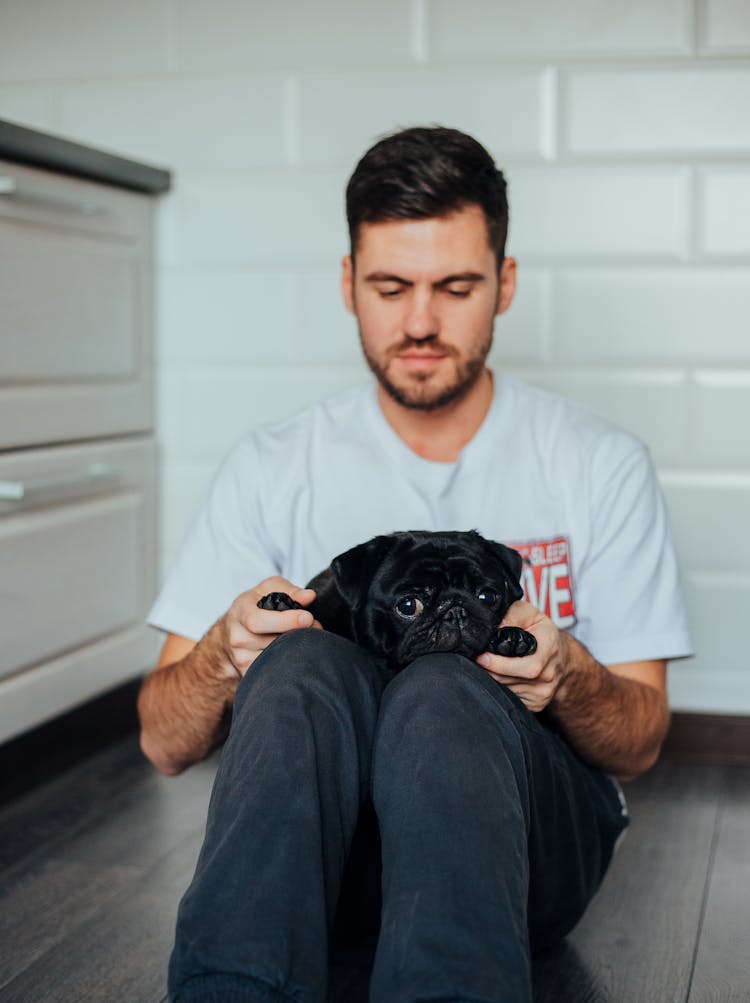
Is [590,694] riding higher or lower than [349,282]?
lower

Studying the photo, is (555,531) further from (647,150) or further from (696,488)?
(647,150)

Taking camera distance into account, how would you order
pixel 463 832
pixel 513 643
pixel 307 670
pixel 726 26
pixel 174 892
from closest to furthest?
pixel 463 832
pixel 307 670
pixel 513 643
pixel 174 892
pixel 726 26

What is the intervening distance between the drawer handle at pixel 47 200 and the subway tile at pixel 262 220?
256mm

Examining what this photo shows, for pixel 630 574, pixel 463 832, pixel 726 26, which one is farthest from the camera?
pixel 726 26

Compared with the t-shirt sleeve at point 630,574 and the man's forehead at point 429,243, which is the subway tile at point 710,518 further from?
the man's forehead at point 429,243

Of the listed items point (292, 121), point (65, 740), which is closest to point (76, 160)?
point (292, 121)

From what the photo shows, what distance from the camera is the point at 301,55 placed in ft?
8.50

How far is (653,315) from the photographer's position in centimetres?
250

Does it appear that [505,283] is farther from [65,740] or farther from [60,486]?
[65,740]

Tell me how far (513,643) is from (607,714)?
228 mm

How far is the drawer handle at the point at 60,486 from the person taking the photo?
2127 mm

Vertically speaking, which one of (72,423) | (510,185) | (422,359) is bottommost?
(72,423)

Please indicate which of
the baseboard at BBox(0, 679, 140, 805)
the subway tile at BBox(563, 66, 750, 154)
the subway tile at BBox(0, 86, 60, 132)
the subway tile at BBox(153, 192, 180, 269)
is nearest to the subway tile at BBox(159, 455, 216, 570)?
the baseboard at BBox(0, 679, 140, 805)

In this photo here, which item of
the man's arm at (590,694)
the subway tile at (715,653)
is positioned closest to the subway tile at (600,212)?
the subway tile at (715,653)
